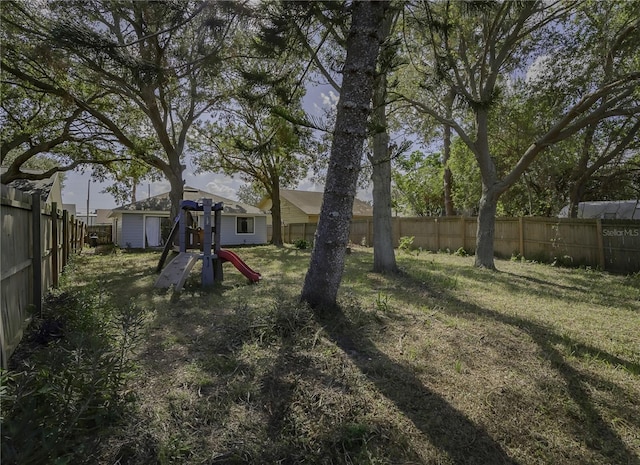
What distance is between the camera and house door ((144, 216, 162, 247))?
1783 centimetres

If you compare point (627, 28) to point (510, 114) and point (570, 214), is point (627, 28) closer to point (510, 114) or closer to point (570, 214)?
point (510, 114)

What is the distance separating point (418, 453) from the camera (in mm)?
1991

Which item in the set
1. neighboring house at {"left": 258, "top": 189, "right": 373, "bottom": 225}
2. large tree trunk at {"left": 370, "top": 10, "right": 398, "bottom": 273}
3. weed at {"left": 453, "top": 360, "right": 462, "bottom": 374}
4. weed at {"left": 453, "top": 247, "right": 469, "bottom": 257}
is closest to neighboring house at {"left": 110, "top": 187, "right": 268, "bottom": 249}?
neighboring house at {"left": 258, "top": 189, "right": 373, "bottom": 225}

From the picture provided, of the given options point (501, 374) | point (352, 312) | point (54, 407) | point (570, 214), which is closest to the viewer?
point (54, 407)

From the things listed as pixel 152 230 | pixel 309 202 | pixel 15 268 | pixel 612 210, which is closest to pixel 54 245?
pixel 15 268

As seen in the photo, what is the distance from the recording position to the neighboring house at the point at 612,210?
1145 cm

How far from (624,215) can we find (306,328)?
534 inches

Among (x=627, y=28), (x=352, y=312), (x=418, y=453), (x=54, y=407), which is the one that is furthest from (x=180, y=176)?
(x=627, y=28)

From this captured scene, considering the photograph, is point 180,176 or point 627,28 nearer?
point 627,28

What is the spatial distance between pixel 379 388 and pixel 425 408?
13.1 inches

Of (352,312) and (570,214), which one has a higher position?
(570,214)

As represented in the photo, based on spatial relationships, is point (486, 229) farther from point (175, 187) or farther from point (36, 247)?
point (175, 187)

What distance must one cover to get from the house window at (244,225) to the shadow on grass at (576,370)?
16.3m

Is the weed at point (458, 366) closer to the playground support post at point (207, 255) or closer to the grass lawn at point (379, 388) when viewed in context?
the grass lawn at point (379, 388)
